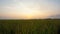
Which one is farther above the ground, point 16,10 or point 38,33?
point 16,10

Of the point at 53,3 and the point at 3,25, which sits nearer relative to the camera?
the point at 3,25

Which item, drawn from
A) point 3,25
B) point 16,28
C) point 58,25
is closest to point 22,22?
point 16,28

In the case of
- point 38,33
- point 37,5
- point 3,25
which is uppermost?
point 37,5

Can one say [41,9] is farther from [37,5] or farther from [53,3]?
[53,3]

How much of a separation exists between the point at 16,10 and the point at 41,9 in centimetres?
31

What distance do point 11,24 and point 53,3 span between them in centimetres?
58

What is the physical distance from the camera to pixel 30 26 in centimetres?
131

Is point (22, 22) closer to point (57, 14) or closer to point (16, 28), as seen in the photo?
point (16, 28)

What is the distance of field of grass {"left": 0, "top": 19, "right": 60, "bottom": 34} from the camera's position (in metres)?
1.28

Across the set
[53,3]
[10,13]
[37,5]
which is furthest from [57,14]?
[10,13]

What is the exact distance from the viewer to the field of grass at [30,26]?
1280 millimetres

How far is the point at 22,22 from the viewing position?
130 cm

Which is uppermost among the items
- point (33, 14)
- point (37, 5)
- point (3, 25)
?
point (37, 5)

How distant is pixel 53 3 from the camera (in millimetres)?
1429
